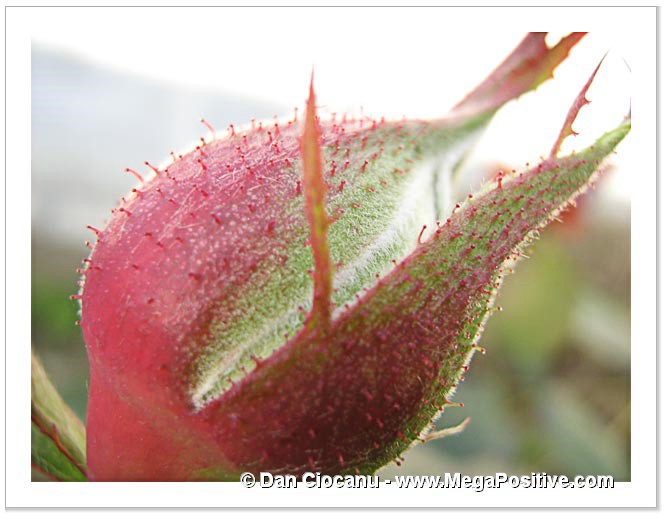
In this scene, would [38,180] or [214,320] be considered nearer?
[214,320]

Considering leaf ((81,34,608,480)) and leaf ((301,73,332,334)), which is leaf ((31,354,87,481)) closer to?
leaf ((81,34,608,480))

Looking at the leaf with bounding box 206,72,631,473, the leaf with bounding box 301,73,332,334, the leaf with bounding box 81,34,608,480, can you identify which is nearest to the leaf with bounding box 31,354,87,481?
the leaf with bounding box 81,34,608,480

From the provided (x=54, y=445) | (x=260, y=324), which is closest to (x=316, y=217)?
(x=260, y=324)

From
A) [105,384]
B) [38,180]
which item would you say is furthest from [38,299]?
[105,384]

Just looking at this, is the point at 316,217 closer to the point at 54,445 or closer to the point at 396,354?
the point at 396,354

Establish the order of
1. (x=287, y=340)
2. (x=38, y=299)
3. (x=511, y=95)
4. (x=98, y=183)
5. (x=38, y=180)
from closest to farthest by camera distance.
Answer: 1. (x=287, y=340)
2. (x=511, y=95)
3. (x=38, y=299)
4. (x=38, y=180)
5. (x=98, y=183)

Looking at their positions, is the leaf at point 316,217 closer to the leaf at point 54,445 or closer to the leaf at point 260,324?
the leaf at point 260,324

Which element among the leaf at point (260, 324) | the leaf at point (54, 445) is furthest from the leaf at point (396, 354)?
the leaf at point (54, 445)

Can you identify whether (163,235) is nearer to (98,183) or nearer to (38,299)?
(38,299)
